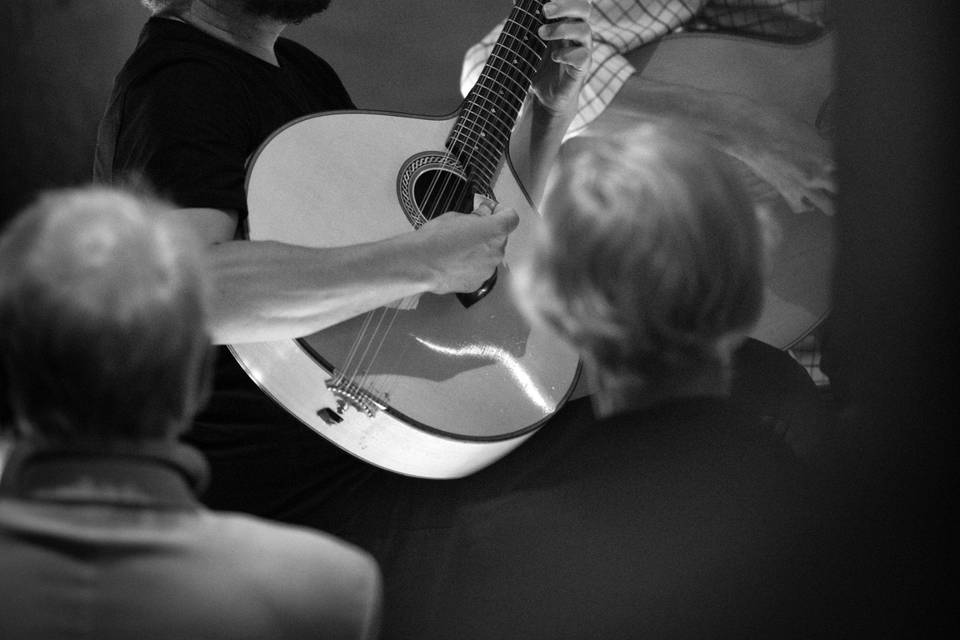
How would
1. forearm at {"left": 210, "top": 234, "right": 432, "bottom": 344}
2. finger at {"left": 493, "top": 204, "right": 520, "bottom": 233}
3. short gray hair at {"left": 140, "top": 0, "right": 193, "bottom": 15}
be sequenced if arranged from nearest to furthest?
1. forearm at {"left": 210, "top": 234, "right": 432, "bottom": 344}
2. finger at {"left": 493, "top": 204, "right": 520, "bottom": 233}
3. short gray hair at {"left": 140, "top": 0, "right": 193, "bottom": 15}

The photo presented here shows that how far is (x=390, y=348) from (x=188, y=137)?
392 mm

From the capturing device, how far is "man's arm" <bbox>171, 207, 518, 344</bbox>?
145 cm

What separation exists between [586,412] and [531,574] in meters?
0.62

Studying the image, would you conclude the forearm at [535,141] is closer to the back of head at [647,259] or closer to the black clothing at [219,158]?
the black clothing at [219,158]

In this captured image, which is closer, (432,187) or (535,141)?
(432,187)

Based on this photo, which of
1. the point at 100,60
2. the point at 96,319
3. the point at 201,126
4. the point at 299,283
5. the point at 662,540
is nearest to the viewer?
the point at 96,319

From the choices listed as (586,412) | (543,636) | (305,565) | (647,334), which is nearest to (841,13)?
(647,334)

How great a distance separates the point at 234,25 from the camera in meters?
1.82

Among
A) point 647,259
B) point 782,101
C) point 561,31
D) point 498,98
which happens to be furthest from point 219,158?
point 782,101

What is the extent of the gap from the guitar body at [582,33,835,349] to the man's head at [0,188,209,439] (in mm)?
1142

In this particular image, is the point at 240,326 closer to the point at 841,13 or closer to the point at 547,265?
the point at 547,265

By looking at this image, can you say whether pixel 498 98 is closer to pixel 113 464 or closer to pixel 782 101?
pixel 782 101

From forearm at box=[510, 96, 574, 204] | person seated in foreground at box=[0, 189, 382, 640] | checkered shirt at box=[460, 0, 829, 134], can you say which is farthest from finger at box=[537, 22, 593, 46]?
person seated in foreground at box=[0, 189, 382, 640]

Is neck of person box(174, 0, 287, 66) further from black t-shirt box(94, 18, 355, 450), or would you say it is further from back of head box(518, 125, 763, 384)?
back of head box(518, 125, 763, 384)
